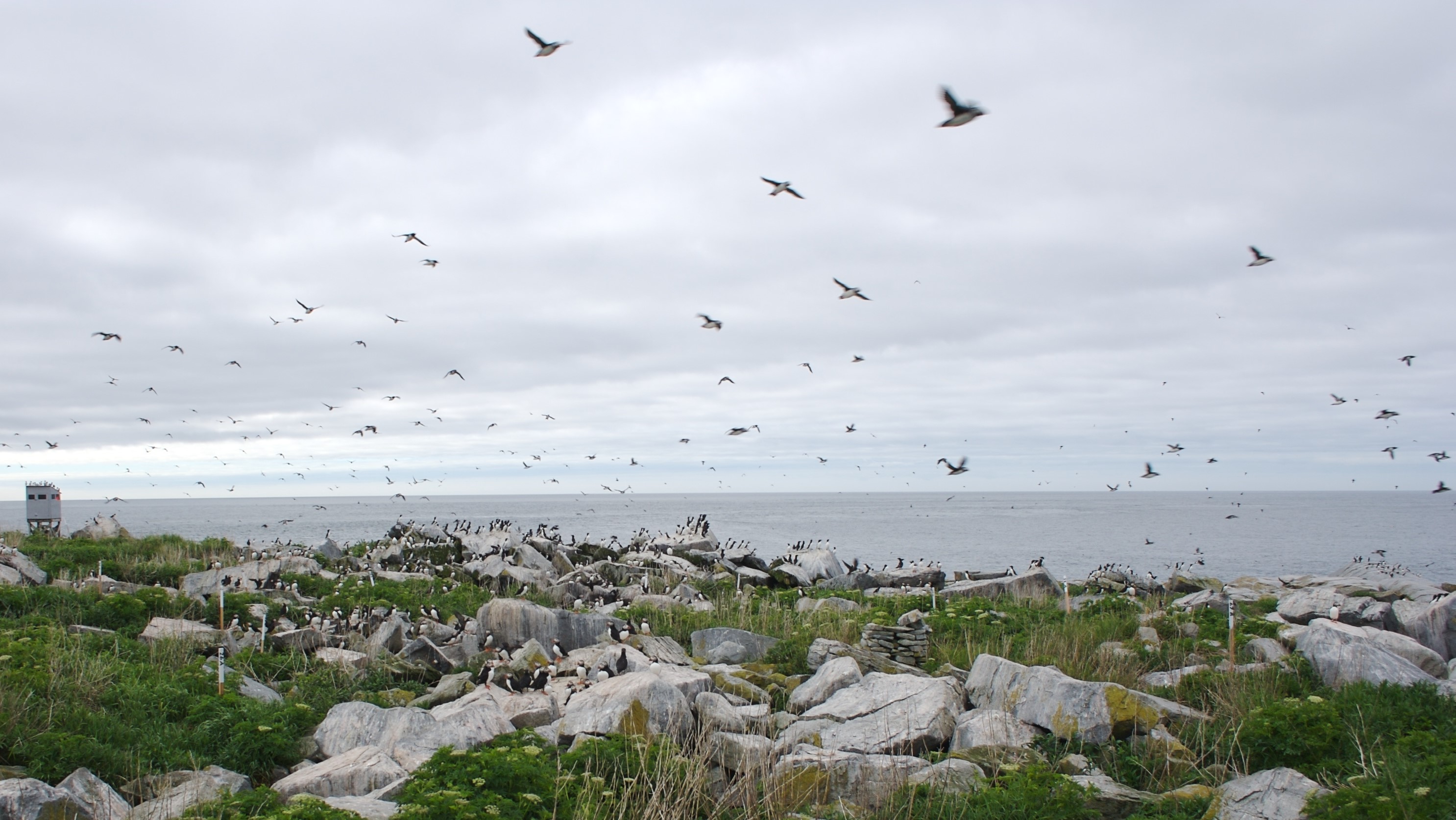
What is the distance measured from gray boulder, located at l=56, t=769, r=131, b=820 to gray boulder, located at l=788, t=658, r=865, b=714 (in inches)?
293

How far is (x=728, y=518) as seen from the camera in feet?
372

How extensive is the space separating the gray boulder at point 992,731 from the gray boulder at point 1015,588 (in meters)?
11.3

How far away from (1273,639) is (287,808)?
13.3 meters

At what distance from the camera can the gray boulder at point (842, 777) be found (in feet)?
26.5

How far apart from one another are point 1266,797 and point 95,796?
1009cm

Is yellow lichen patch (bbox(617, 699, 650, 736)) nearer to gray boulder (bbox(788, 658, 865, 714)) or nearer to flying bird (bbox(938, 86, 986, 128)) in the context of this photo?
gray boulder (bbox(788, 658, 865, 714))

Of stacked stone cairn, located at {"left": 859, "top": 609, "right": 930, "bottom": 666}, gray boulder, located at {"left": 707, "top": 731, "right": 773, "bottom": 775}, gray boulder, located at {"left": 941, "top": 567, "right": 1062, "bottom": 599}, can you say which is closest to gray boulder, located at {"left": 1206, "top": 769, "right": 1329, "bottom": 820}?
gray boulder, located at {"left": 707, "top": 731, "right": 773, "bottom": 775}

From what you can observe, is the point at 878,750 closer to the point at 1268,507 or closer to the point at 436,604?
the point at 436,604

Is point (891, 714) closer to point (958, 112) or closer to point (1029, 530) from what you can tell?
point (958, 112)

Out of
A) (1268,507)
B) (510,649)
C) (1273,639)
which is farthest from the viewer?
(1268,507)

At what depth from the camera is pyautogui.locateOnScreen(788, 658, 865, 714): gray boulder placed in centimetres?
1164

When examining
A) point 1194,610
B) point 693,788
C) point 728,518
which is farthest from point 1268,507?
point 693,788

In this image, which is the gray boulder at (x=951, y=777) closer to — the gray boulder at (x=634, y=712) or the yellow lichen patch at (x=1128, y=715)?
the yellow lichen patch at (x=1128, y=715)

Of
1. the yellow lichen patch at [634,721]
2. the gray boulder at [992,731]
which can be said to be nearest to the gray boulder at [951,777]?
the gray boulder at [992,731]
